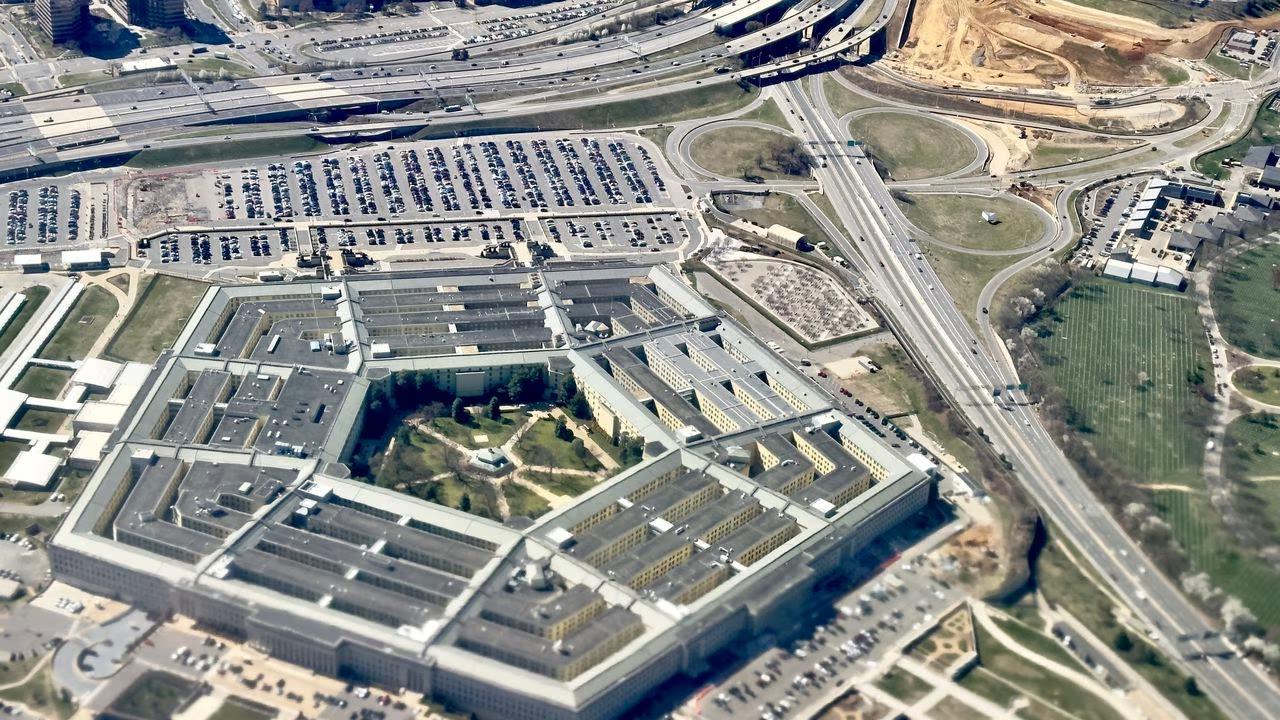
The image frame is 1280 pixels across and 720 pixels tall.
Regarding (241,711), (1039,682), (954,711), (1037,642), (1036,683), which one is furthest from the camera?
(1037,642)

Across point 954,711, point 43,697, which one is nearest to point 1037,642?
point 954,711

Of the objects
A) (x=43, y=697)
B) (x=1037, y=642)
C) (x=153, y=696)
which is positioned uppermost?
(x=43, y=697)

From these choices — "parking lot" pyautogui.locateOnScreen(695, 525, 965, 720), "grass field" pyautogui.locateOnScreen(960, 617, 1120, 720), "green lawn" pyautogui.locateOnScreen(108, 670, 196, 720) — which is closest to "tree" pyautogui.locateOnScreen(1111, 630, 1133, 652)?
"grass field" pyautogui.locateOnScreen(960, 617, 1120, 720)

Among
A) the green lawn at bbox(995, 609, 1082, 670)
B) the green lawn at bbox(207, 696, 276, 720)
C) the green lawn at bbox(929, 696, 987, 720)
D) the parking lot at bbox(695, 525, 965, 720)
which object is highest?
the green lawn at bbox(207, 696, 276, 720)

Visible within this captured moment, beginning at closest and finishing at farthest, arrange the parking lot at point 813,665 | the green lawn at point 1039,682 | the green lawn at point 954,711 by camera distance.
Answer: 1. the green lawn at point 954,711
2. the parking lot at point 813,665
3. the green lawn at point 1039,682

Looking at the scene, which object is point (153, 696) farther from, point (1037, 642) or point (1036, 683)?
point (1037, 642)

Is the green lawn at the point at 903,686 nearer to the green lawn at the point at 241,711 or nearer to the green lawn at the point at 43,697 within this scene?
the green lawn at the point at 241,711

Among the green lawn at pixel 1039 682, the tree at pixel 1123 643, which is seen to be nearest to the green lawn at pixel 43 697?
the green lawn at pixel 1039 682

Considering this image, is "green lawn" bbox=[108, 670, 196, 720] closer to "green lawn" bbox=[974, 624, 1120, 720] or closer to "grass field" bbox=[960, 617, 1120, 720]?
"grass field" bbox=[960, 617, 1120, 720]
